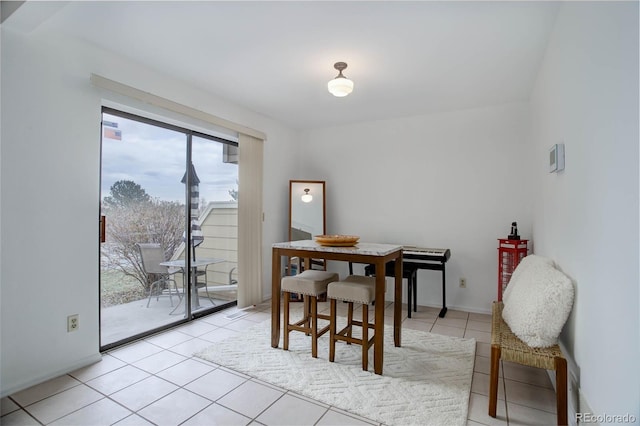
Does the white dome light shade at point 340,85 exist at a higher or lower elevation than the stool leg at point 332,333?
higher

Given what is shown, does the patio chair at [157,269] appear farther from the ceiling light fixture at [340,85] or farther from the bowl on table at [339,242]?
the ceiling light fixture at [340,85]

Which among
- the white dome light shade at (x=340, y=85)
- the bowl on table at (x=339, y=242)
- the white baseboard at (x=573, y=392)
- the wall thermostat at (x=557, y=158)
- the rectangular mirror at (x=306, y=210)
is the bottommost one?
the white baseboard at (x=573, y=392)

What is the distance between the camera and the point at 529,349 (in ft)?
5.64

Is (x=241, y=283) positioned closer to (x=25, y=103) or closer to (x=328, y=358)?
(x=328, y=358)

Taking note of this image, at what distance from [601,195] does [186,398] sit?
2.43 meters

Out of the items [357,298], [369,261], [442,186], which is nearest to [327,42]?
[369,261]

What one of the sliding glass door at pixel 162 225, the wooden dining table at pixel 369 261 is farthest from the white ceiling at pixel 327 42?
the wooden dining table at pixel 369 261

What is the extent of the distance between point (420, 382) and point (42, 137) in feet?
10.0

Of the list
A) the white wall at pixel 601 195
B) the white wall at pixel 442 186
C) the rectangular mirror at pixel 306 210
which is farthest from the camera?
the rectangular mirror at pixel 306 210

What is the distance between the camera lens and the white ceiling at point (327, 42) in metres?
2.01

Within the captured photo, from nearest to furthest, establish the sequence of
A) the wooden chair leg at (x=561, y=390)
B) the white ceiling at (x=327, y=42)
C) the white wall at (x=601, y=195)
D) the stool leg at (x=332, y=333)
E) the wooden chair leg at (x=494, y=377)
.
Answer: the white wall at (x=601, y=195) < the wooden chair leg at (x=561, y=390) < the wooden chair leg at (x=494, y=377) < the white ceiling at (x=327, y=42) < the stool leg at (x=332, y=333)

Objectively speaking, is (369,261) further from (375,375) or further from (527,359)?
(527,359)

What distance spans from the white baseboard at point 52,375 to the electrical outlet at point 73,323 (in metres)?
0.25

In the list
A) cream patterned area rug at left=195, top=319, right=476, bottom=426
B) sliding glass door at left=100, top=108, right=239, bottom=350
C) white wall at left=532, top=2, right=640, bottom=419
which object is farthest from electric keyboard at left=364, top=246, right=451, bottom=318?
sliding glass door at left=100, top=108, right=239, bottom=350
